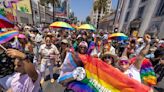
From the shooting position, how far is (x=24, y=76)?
6.42ft

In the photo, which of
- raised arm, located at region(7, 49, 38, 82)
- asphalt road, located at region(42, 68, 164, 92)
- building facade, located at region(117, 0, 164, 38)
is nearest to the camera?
raised arm, located at region(7, 49, 38, 82)

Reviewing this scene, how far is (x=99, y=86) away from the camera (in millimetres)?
2568

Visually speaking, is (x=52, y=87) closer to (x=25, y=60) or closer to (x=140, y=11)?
(x=25, y=60)

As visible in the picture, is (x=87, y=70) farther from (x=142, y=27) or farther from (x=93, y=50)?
(x=142, y=27)

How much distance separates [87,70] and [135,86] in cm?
74

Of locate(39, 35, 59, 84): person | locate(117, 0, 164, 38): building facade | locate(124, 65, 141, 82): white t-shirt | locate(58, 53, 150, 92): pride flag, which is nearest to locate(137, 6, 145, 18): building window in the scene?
locate(117, 0, 164, 38): building facade

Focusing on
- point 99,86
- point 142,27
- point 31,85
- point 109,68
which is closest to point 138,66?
point 109,68

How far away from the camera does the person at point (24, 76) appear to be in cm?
179

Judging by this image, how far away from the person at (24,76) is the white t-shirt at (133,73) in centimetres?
155

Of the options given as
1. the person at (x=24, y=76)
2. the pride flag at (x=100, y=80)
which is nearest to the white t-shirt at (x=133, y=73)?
the pride flag at (x=100, y=80)

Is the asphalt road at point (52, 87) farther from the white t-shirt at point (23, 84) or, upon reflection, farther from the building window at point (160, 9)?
the building window at point (160, 9)

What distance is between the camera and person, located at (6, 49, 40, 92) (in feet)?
5.87

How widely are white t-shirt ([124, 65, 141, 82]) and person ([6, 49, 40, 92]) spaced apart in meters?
1.55

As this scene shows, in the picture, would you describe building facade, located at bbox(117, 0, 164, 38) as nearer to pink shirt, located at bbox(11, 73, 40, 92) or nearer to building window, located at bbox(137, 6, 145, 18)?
building window, located at bbox(137, 6, 145, 18)
